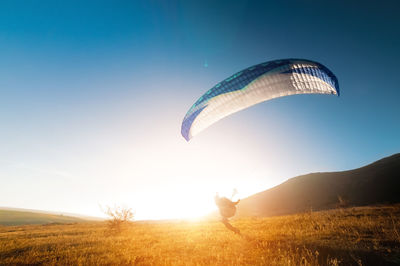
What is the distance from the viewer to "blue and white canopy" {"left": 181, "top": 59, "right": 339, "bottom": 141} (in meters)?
7.68

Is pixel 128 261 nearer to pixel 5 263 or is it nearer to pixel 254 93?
pixel 5 263

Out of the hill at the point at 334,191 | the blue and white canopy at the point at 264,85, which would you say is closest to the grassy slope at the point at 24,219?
the hill at the point at 334,191

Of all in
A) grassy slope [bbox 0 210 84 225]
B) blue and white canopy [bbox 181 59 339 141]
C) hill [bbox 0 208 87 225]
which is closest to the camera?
blue and white canopy [bbox 181 59 339 141]

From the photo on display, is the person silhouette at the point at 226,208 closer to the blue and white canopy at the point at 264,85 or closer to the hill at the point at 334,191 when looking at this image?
the blue and white canopy at the point at 264,85

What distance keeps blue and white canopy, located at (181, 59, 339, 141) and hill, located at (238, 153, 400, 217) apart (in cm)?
3423

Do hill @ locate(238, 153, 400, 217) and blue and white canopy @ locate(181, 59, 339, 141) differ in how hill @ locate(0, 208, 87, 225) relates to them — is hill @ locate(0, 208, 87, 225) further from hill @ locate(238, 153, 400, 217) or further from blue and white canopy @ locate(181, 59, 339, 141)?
blue and white canopy @ locate(181, 59, 339, 141)

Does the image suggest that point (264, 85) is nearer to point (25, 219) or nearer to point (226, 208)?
point (226, 208)

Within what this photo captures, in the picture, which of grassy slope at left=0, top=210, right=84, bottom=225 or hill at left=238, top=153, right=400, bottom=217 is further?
grassy slope at left=0, top=210, right=84, bottom=225

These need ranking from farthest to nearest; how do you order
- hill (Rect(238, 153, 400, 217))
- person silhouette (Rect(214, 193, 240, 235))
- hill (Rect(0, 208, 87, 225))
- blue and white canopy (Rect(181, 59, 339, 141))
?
hill (Rect(0, 208, 87, 225)) → hill (Rect(238, 153, 400, 217)) → person silhouette (Rect(214, 193, 240, 235)) → blue and white canopy (Rect(181, 59, 339, 141))

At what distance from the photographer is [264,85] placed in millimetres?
8328

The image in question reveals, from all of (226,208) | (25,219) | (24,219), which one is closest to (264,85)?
(226,208)

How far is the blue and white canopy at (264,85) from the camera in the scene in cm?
768

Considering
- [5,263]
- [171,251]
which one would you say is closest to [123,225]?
[5,263]

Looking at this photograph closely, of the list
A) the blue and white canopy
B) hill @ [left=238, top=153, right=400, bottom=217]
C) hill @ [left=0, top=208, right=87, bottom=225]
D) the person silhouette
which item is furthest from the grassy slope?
the blue and white canopy
